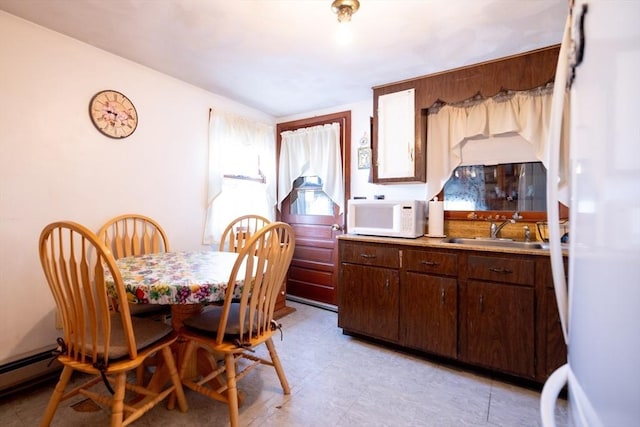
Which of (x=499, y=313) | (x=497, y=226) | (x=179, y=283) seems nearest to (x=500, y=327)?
(x=499, y=313)

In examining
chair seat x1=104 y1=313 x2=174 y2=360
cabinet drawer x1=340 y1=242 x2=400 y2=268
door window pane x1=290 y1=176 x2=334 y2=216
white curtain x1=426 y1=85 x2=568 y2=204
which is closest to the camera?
chair seat x1=104 y1=313 x2=174 y2=360

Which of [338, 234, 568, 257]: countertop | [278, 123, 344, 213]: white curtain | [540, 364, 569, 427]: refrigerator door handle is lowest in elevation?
[540, 364, 569, 427]: refrigerator door handle

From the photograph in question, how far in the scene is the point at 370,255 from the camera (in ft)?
8.02

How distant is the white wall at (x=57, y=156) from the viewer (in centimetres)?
182

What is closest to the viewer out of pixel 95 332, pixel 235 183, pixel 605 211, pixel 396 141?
pixel 605 211

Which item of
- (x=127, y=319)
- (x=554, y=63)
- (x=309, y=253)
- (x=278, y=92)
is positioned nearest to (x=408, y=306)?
(x=309, y=253)

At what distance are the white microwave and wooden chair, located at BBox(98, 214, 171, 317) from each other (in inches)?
62.9

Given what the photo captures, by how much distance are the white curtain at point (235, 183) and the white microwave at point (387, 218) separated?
1.32m

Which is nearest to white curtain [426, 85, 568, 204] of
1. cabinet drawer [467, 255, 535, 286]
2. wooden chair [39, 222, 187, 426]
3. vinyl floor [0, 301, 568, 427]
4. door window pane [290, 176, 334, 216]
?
cabinet drawer [467, 255, 535, 286]

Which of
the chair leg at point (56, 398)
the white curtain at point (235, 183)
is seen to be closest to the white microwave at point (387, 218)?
the white curtain at point (235, 183)

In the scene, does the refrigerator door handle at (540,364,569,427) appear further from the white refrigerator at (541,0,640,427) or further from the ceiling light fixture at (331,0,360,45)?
the ceiling light fixture at (331,0,360,45)

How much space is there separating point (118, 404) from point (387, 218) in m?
2.01

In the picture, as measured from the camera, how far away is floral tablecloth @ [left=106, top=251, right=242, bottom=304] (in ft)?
4.50

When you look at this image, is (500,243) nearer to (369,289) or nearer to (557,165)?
(369,289)
